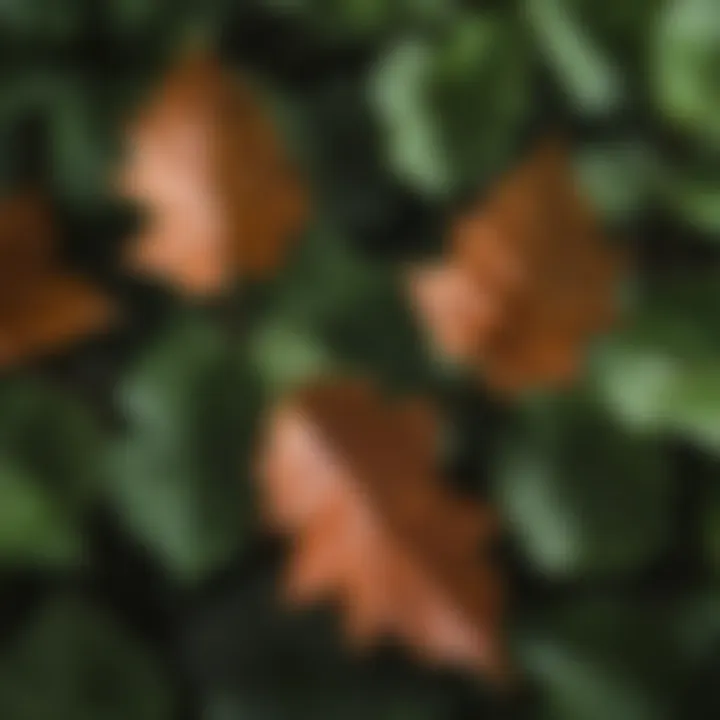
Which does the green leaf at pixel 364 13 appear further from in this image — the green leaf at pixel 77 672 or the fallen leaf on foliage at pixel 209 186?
the green leaf at pixel 77 672

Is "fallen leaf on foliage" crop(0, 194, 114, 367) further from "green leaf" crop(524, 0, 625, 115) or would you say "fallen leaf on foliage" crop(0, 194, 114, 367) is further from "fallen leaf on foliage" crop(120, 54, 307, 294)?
"green leaf" crop(524, 0, 625, 115)

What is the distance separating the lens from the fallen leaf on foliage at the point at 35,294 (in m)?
0.49

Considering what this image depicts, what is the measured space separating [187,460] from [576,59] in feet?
0.55

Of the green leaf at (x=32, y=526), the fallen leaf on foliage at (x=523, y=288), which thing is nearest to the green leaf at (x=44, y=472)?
the green leaf at (x=32, y=526)

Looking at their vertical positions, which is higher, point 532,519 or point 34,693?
point 532,519

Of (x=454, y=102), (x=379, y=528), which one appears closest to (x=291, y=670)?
(x=379, y=528)

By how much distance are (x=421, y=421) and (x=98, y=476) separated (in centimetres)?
9

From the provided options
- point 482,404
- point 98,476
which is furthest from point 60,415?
point 482,404

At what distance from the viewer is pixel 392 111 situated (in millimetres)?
506

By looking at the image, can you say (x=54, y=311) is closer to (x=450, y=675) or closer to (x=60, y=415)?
(x=60, y=415)

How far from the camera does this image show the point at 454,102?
1.64 ft

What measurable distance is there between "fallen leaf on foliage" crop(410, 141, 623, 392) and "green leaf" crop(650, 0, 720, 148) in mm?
42

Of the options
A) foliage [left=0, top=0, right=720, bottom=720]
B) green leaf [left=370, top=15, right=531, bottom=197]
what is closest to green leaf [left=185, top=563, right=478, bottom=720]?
foliage [left=0, top=0, right=720, bottom=720]

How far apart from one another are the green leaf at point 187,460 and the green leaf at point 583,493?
77mm
